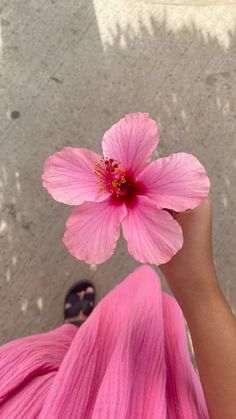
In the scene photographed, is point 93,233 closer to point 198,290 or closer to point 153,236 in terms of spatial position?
point 153,236

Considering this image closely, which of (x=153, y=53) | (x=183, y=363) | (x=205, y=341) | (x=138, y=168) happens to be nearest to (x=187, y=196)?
(x=138, y=168)

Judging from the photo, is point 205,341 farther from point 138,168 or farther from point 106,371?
point 138,168

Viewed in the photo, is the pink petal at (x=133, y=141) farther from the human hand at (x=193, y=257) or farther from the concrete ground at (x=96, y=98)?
the concrete ground at (x=96, y=98)

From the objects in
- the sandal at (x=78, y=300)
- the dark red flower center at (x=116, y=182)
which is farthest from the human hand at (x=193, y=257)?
the sandal at (x=78, y=300)

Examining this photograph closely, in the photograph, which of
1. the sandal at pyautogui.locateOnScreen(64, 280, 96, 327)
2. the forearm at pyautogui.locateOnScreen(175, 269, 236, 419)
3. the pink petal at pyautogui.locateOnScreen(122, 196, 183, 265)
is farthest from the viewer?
the sandal at pyautogui.locateOnScreen(64, 280, 96, 327)

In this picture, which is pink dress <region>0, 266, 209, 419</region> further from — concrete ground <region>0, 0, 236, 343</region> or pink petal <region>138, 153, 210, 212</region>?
concrete ground <region>0, 0, 236, 343</region>

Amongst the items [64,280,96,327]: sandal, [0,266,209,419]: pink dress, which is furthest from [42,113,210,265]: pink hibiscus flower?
[64,280,96,327]: sandal
